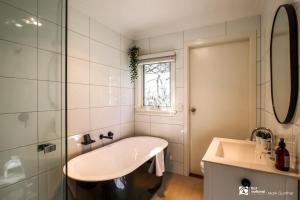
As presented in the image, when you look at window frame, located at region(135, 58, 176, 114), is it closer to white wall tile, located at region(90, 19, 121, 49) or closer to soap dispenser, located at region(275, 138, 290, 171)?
white wall tile, located at region(90, 19, 121, 49)

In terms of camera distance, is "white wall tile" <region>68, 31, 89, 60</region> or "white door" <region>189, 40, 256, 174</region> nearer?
"white wall tile" <region>68, 31, 89, 60</region>

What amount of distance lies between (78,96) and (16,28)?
0.85m

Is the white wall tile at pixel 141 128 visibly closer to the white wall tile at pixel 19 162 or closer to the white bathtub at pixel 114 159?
the white bathtub at pixel 114 159

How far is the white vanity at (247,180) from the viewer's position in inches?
37.5

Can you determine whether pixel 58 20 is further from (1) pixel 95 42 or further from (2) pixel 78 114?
(2) pixel 78 114

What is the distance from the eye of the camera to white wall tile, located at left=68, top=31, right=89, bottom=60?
181 cm

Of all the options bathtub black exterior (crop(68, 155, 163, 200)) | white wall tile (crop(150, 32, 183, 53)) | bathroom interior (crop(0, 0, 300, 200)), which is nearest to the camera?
bathroom interior (crop(0, 0, 300, 200))

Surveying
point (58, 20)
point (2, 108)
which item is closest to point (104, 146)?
point (2, 108)

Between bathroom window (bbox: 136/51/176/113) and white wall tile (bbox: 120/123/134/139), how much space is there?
318mm

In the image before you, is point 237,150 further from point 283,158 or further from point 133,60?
point 133,60

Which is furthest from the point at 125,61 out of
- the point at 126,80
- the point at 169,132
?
the point at 169,132

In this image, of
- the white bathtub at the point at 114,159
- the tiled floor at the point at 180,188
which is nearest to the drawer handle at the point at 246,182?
the white bathtub at the point at 114,159

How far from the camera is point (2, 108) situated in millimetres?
1171

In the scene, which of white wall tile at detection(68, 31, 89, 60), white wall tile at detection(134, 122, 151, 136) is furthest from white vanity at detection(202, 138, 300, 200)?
white wall tile at detection(68, 31, 89, 60)
